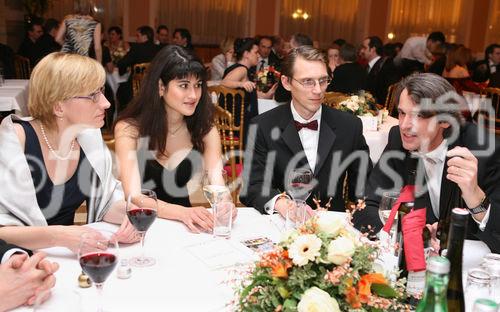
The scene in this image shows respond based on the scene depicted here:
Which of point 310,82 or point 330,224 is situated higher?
point 310,82

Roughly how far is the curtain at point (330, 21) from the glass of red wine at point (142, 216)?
39.8ft

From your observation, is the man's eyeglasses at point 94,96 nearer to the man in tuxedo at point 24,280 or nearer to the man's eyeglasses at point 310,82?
the man in tuxedo at point 24,280

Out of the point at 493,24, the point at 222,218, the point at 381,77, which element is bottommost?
the point at 222,218

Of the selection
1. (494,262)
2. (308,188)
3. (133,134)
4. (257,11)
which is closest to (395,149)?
(308,188)

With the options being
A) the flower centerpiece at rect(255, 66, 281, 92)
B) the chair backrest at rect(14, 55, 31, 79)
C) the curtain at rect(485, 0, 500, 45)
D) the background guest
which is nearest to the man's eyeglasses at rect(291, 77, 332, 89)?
the flower centerpiece at rect(255, 66, 281, 92)

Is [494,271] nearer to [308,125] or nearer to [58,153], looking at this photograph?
[308,125]

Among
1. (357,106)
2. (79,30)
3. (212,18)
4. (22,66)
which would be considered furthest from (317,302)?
(212,18)

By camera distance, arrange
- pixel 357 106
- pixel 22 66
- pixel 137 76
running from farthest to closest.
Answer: pixel 22 66
pixel 137 76
pixel 357 106

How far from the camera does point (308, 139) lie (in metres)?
2.83

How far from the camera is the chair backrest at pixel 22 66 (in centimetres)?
743

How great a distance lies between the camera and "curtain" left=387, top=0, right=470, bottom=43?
45.3 feet

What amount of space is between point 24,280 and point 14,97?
13.5 feet

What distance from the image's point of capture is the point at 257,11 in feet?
40.9

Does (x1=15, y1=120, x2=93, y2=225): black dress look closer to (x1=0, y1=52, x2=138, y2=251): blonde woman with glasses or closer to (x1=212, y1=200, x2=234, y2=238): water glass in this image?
(x1=0, y1=52, x2=138, y2=251): blonde woman with glasses
